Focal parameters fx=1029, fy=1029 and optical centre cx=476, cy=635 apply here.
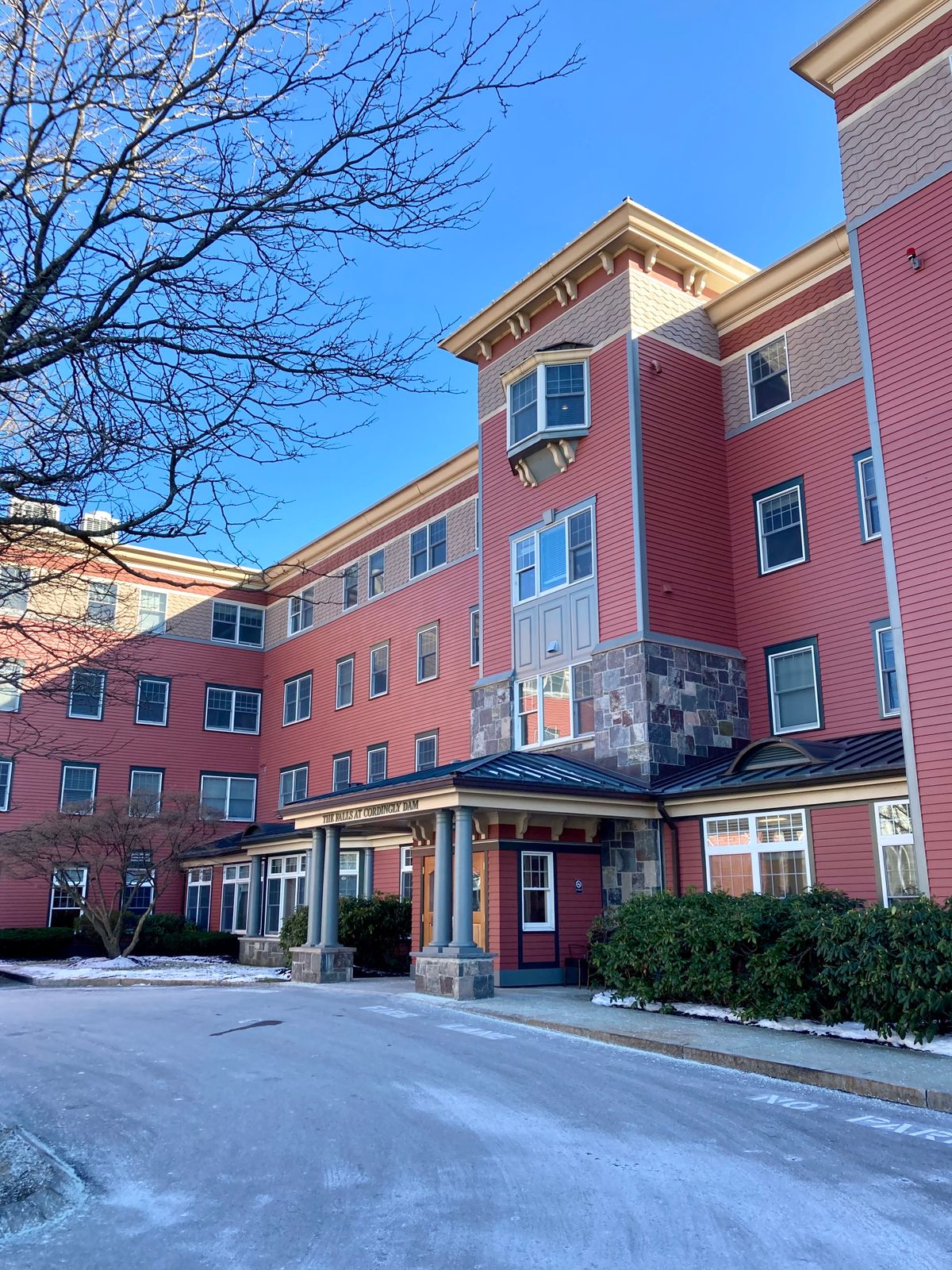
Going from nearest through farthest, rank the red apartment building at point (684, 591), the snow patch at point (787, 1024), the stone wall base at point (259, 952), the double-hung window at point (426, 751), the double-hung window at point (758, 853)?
1. the snow patch at point (787, 1024)
2. the red apartment building at point (684, 591)
3. the double-hung window at point (758, 853)
4. the stone wall base at point (259, 952)
5. the double-hung window at point (426, 751)

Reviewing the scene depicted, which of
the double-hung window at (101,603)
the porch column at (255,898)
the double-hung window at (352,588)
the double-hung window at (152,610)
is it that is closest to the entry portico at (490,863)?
the double-hung window at (101,603)

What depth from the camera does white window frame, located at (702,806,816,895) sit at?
1596cm

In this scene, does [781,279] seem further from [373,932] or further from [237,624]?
[237,624]

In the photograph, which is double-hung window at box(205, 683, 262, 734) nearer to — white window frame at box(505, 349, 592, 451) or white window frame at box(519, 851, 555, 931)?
white window frame at box(505, 349, 592, 451)

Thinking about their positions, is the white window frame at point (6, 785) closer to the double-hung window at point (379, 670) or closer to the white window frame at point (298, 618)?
the white window frame at point (298, 618)

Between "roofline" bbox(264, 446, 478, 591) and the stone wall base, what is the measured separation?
9.23 m

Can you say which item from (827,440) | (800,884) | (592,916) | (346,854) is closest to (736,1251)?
(800,884)

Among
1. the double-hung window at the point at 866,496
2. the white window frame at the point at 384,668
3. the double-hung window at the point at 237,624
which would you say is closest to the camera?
the double-hung window at the point at 866,496

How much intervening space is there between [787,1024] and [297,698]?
2594cm

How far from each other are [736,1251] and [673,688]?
14803mm

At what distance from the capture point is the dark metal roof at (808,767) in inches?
591

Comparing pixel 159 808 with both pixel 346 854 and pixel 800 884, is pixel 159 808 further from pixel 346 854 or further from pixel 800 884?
pixel 800 884

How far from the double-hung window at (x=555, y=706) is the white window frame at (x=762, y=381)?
6311 mm

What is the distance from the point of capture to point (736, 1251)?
4875 mm
